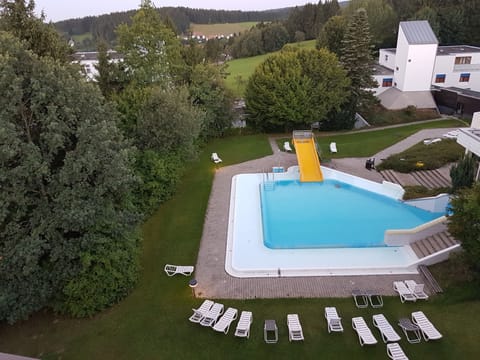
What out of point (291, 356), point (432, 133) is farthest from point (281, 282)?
point (432, 133)

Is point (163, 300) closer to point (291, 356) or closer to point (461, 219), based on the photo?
point (291, 356)

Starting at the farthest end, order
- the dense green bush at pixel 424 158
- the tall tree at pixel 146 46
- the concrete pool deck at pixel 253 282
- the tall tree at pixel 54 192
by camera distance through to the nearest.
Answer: the tall tree at pixel 146 46 → the dense green bush at pixel 424 158 → the concrete pool deck at pixel 253 282 → the tall tree at pixel 54 192

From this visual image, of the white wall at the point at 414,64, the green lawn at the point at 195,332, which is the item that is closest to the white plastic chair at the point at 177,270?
the green lawn at the point at 195,332

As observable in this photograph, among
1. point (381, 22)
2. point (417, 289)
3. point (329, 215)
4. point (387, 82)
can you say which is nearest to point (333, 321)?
point (417, 289)

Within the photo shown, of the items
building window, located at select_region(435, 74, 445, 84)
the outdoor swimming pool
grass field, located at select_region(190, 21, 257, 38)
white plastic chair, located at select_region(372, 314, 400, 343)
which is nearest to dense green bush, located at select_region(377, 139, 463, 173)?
the outdoor swimming pool

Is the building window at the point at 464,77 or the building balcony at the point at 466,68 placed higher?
the building balcony at the point at 466,68

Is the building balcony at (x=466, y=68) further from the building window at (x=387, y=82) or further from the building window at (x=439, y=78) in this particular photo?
the building window at (x=387, y=82)

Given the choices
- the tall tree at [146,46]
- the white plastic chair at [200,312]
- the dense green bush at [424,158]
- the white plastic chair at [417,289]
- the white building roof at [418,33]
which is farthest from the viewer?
the white building roof at [418,33]

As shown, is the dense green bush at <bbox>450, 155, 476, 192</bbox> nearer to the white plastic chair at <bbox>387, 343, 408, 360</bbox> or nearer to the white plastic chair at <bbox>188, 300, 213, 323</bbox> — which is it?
the white plastic chair at <bbox>387, 343, 408, 360</bbox>
